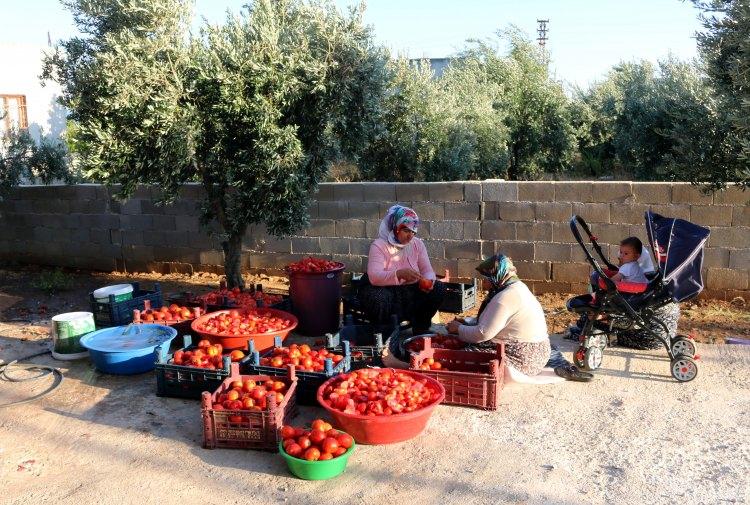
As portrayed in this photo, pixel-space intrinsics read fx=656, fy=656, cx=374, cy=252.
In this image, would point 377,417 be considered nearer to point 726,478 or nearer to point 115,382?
point 726,478

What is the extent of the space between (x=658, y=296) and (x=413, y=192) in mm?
3894

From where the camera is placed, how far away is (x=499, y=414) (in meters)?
5.49

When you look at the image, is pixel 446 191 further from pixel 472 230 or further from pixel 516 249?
pixel 516 249

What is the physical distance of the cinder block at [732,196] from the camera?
8000 millimetres

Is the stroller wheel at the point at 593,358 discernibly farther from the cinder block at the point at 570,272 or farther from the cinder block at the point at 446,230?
the cinder block at the point at 446,230

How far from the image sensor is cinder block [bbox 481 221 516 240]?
8.91m

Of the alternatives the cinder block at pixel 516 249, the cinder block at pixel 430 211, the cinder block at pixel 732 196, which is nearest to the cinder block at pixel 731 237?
the cinder block at pixel 732 196

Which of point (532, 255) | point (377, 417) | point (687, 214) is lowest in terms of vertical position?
point (377, 417)

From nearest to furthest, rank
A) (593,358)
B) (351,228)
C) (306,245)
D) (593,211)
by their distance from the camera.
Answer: (593,358) → (593,211) → (351,228) → (306,245)

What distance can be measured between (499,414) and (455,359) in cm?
68

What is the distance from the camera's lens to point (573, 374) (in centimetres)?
616

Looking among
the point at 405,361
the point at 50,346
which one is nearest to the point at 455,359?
the point at 405,361

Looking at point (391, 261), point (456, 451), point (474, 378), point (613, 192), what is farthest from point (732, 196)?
point (456, 451)

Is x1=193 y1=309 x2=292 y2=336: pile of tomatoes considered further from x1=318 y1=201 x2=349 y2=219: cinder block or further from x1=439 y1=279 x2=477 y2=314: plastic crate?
x1=318 y1=201 x2=349 y2=219: cinder block
